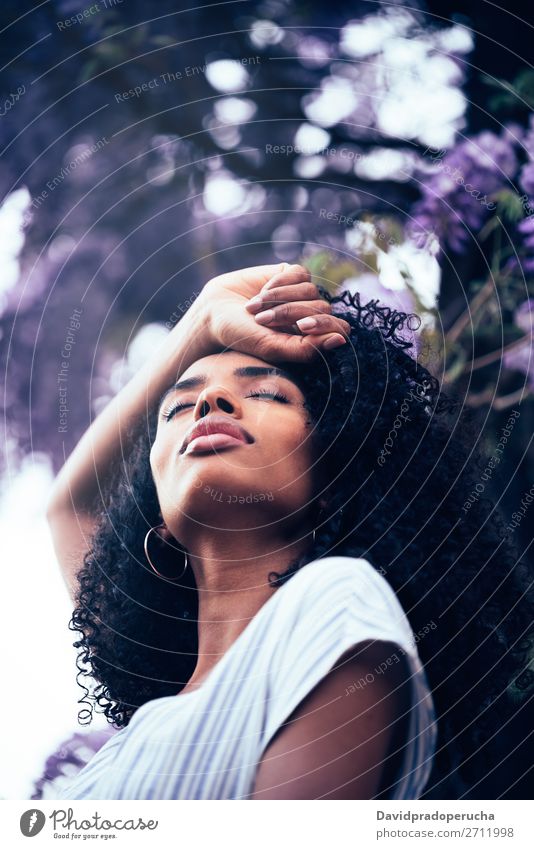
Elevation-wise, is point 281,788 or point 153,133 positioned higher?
point 153,133

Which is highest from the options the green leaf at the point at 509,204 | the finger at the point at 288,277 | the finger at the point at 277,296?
the green leaf at the point at 509,204

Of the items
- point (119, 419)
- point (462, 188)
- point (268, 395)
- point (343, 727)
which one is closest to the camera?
point (343, 727)

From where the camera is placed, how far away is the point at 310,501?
1015 millimetres

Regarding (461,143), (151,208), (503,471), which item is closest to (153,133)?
(151,208)

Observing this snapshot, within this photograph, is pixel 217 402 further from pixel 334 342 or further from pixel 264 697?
pixel 264 697

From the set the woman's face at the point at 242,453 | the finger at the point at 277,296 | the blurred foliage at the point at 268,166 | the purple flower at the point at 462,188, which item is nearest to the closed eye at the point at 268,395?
the woman's face at the point at 242,453

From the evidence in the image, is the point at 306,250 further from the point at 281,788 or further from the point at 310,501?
the point at 281,788

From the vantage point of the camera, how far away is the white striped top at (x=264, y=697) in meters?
0.93

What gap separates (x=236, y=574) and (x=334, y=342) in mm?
282

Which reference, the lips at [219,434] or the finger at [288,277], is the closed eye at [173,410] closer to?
the lips at [219,434]

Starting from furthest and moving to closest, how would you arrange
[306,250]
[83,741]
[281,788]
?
[306,250] < [83,741] < [281,788]

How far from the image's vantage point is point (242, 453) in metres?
1.00

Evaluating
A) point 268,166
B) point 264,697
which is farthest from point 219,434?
point 268,166
